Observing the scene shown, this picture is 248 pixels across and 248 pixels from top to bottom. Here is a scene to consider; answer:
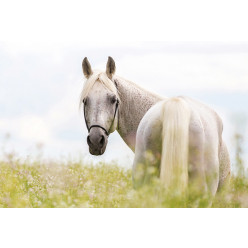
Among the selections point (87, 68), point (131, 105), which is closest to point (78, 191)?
point (131, 105)

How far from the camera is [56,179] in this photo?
529 cm

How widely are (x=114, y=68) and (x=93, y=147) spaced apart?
3.65 feet

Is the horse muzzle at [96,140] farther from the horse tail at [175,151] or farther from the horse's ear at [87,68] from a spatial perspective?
the horse tail at [175,151]

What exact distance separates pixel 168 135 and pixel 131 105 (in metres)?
1.91

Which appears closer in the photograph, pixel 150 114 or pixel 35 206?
pixel 150 114

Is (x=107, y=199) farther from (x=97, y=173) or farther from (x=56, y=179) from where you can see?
(x=97, y=173)

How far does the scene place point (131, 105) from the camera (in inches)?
230

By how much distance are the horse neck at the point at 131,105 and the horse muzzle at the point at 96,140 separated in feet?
1.89

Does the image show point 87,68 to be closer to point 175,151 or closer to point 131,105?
point 131,105

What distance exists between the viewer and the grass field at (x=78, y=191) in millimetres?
4047

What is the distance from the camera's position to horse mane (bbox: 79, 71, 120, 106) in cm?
526

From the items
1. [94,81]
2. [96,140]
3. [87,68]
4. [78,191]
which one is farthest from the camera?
[87,68]

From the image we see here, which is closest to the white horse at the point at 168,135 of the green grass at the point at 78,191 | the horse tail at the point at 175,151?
A: the horse tail at the point at 175,151
